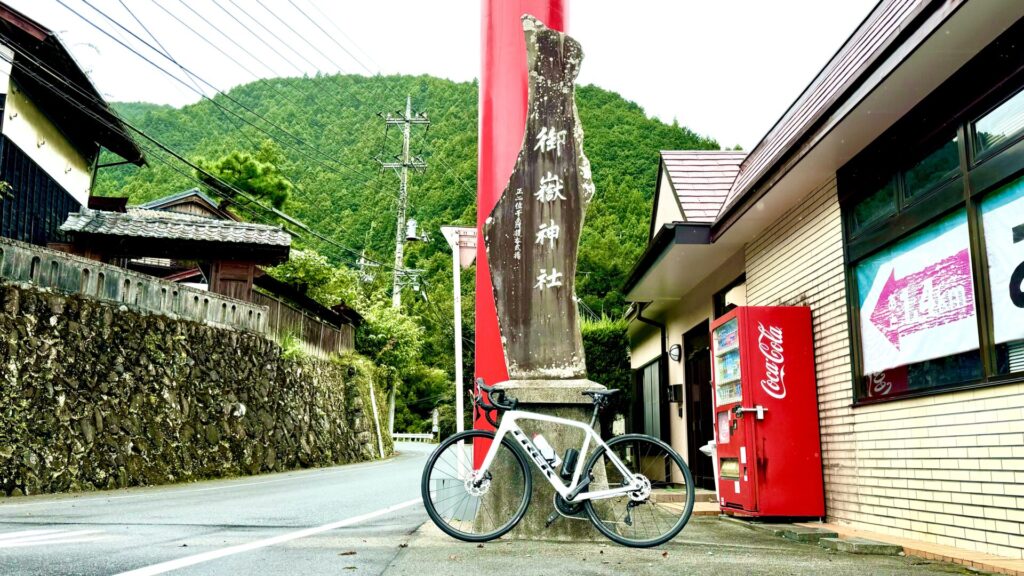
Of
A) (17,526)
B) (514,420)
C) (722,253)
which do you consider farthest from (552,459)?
(722,253)

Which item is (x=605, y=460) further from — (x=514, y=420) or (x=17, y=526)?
(x=17, y=526)

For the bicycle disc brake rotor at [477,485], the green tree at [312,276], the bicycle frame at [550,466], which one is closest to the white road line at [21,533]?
the bicycle disc brake rotor at [477,485]

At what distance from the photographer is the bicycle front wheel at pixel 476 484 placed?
554cm

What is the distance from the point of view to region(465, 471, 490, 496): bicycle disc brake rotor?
18.2 feet

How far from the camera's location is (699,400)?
45.4 ft

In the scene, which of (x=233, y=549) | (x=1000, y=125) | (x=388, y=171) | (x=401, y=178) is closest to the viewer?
(x=233, y=549)

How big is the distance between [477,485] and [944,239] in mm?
3862

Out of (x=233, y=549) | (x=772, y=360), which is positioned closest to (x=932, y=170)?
(x=772, y=360)

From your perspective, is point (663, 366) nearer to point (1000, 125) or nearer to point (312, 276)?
point (1000, 125)

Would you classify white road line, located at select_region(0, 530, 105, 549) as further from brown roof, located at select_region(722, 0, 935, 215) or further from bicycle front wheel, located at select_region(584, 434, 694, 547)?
brown roof, located at select_region(722, 0, 935, 215)

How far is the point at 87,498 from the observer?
10.9 metres

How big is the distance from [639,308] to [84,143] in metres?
16.0

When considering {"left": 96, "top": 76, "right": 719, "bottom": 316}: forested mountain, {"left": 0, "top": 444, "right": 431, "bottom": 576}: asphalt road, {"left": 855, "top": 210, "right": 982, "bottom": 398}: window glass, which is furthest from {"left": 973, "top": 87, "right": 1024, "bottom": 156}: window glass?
{"left": 96, "top": 76, "right": 719, "bottom": 316}: forested mountain

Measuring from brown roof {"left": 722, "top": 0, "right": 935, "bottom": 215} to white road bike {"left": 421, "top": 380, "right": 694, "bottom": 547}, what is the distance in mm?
2987
